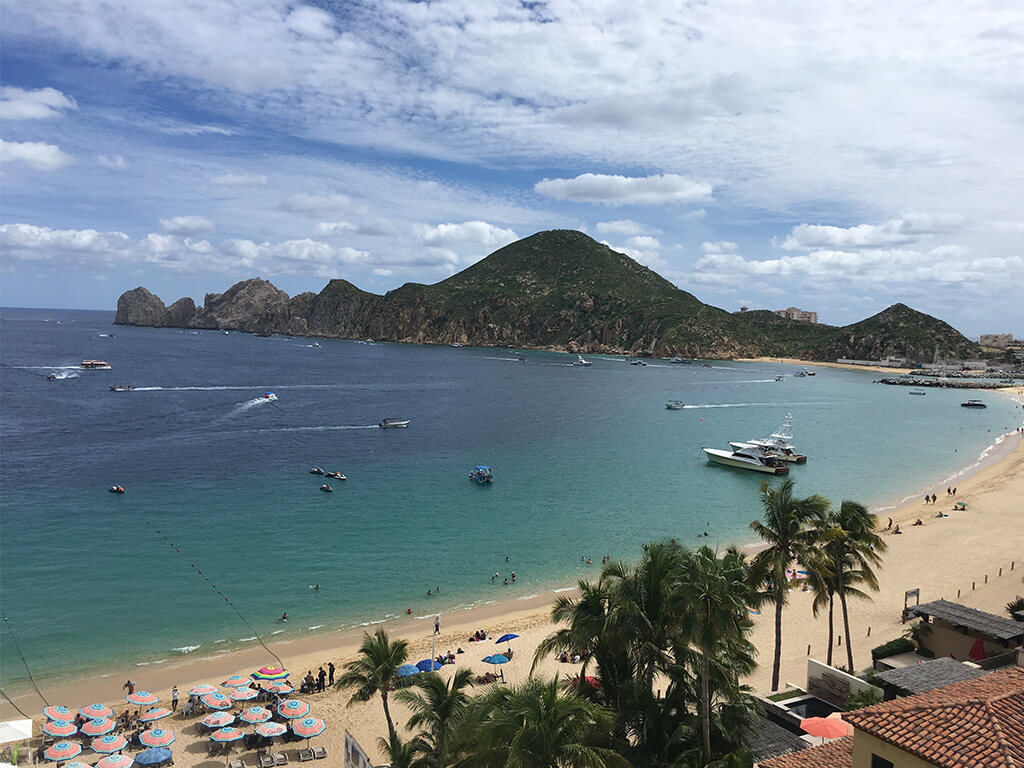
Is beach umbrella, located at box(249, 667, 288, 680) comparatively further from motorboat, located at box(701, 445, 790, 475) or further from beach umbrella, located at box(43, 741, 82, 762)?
motorboat, located at box(701, 445, 790, 475)

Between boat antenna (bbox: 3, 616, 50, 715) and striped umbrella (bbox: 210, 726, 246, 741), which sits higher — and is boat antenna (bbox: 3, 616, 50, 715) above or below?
below

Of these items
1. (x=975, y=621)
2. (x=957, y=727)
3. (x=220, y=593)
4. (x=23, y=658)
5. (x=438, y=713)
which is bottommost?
(x=23, y=658)

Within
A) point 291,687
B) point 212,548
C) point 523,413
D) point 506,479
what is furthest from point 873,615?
point 523,413

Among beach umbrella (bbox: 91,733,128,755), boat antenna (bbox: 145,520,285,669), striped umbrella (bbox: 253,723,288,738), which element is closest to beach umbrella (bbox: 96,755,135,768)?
beach umbrella (bbox: 91,733,128,755)

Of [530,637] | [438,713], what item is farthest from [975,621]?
[438,713]

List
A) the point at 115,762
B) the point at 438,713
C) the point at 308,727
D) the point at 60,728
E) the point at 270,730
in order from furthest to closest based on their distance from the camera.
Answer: the point at 308,727, the point at 270,730, the point at 60,728, the point at 115,762, the point at 438,713

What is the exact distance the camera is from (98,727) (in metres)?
21.7

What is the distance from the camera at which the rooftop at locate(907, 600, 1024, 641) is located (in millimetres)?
20781

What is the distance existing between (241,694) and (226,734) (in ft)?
7.93

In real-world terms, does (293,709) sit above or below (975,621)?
below

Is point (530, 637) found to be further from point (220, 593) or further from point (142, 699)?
point (220, 593)

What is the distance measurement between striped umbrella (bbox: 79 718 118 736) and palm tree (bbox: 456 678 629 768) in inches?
637

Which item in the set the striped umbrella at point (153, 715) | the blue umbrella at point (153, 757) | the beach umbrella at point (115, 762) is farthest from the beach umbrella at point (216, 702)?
the beach umbrella at point (115, 762)

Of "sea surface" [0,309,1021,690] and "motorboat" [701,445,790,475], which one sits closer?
"sea surface" [0,309,1021,690]
